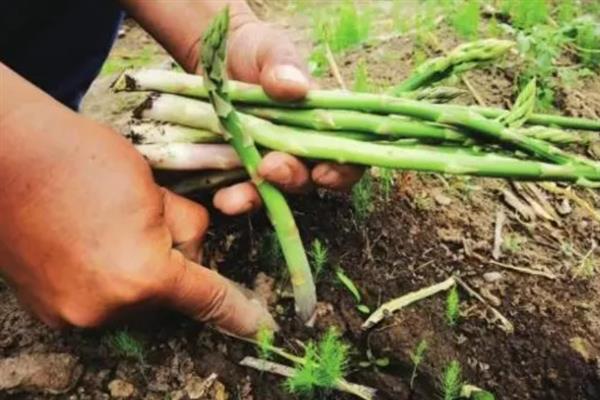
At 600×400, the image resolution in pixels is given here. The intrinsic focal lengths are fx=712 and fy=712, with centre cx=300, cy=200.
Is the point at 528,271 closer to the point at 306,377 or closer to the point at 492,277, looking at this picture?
the point at 492,277

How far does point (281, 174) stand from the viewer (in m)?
1.80

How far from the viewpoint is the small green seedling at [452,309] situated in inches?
77.7

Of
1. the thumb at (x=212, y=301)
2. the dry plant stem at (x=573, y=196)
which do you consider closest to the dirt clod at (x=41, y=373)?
the thumb at (x=212, y=301)

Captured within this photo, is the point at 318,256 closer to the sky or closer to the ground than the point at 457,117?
closer to the ground

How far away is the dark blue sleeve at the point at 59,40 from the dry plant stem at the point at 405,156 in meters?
1.06

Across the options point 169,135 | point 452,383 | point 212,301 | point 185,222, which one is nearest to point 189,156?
point 169,135

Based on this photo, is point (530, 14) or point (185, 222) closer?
point (185, 222)

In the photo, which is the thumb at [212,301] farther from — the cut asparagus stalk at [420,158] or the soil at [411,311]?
the cut asparagus stalk at [420,158]

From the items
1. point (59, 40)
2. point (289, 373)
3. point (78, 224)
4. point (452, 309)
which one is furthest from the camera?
point (59, 40)

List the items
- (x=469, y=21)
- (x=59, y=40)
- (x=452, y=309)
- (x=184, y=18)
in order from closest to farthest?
(x=452, y=309)
(x=184, y=18)
(x=59, y=40)
(x=469, y=21)

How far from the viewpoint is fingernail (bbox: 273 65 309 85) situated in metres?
1.83

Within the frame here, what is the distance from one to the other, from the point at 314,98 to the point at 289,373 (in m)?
0.72

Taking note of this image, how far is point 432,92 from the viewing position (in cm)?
206

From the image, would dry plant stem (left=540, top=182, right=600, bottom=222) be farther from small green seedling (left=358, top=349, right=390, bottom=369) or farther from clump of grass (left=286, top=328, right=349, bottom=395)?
clump of grass (left=286, top=328, right=349, bottom=395)
